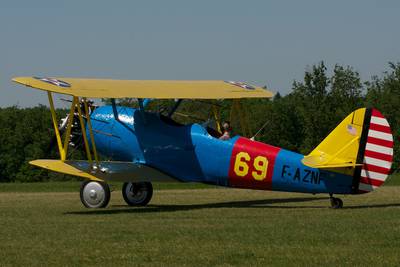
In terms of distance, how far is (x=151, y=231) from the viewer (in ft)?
43.5

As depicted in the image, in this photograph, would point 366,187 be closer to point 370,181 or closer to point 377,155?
point 370,181

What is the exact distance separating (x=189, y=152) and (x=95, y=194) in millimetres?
2057

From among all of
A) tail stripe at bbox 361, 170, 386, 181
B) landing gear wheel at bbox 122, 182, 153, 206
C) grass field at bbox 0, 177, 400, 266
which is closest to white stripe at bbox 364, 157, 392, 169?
tail stripe at bbox 361, 170, 386, 181

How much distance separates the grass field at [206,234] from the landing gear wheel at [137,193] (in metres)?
0.32

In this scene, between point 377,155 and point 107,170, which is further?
point 107,170

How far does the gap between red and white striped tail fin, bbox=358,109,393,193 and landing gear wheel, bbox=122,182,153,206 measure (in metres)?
5.08

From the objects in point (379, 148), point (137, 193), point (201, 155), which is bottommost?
point (137, 193)

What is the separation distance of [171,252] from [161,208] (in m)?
7.64

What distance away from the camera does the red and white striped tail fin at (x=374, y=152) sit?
16266mm

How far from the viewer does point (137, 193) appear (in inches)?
773

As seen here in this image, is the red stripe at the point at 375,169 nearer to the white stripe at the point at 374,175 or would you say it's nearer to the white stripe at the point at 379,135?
the white stripe at the point at 374,175

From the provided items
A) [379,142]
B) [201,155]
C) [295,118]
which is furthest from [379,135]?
[295,118]

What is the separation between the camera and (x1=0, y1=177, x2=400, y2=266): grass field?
33.9 ft

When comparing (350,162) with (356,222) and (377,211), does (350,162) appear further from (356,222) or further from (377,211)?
(356,222)
